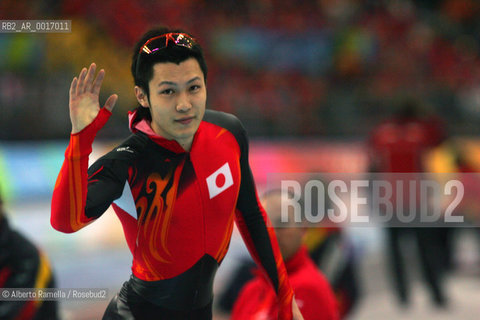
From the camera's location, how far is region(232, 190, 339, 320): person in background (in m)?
2.46

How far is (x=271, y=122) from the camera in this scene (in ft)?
27.4

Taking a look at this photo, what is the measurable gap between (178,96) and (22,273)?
140 centimetres

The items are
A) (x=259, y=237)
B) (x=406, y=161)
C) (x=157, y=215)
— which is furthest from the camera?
(x=406, y=161)

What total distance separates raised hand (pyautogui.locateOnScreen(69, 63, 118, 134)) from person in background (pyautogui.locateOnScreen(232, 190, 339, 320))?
110cm

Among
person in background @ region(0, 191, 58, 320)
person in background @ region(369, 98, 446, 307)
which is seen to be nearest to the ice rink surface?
person in background @ region(369, 98, 446, 307)

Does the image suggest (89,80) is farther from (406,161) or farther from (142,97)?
(406,161)

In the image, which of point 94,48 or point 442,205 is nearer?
point 442,205

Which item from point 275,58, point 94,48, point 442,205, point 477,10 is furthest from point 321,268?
point 477,10

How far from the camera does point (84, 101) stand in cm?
160

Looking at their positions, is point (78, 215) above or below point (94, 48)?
below

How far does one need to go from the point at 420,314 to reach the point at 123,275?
2682 millimetres

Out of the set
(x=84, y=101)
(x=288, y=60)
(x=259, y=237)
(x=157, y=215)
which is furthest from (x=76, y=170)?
(x=288, y=60)

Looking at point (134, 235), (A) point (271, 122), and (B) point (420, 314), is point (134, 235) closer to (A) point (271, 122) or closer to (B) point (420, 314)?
(B) point (420, 314)

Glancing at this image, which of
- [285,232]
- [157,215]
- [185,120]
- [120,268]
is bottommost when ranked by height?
[120,268]
